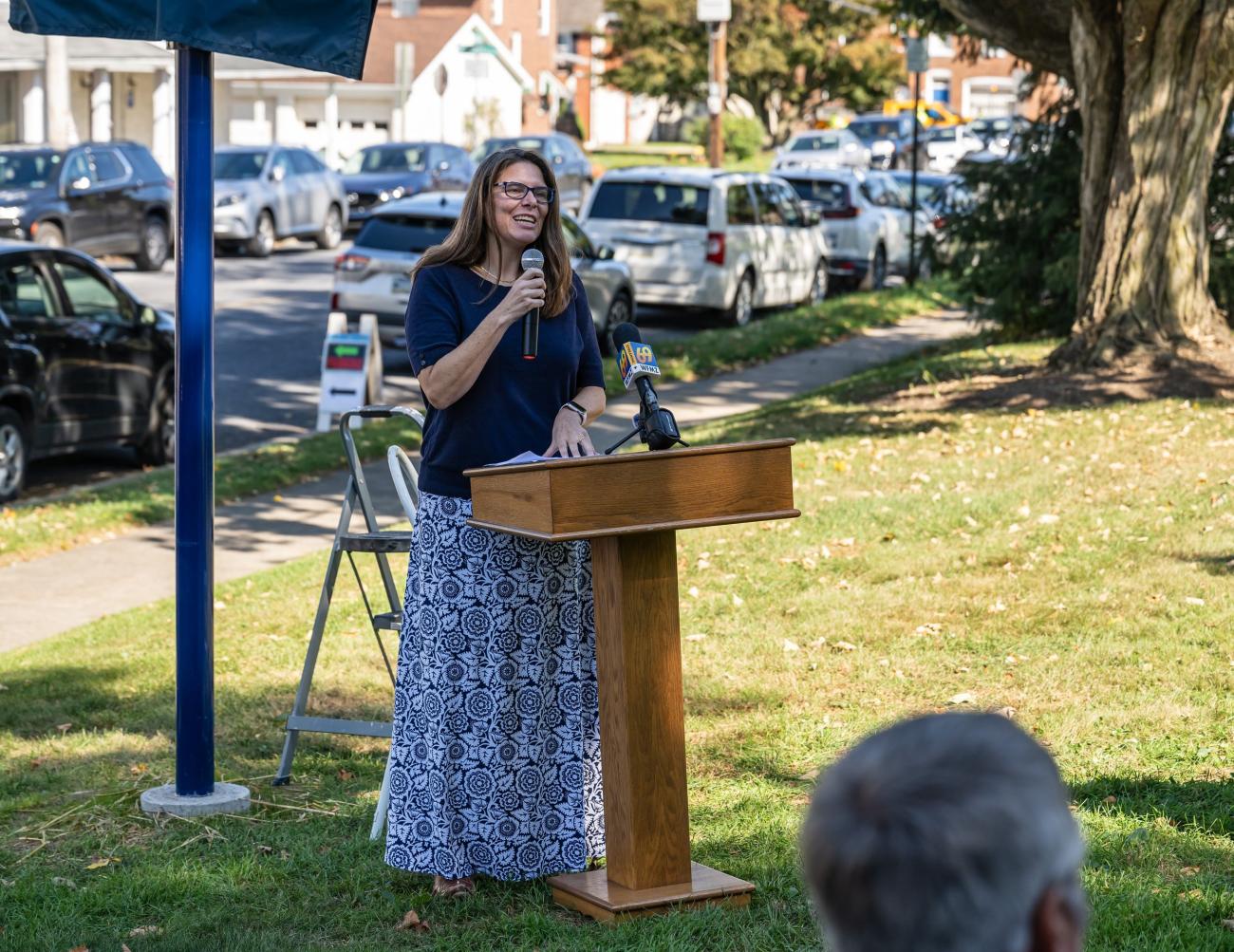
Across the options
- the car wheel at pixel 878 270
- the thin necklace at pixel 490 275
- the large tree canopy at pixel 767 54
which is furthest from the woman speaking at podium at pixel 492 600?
the large tree canopy at pixel 767 54

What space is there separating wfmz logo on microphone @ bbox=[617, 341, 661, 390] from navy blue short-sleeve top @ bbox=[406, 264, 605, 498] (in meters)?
0.39

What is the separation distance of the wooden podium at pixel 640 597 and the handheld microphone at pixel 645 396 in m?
0.10

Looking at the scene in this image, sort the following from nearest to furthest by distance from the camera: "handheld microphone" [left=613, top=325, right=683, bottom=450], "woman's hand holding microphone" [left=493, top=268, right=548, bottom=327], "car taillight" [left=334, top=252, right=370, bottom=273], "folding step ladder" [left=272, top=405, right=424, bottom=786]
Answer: "handheld microphone" [left=613, top=325, right=683, bottom=450]
"woman's hand holding microphone" [left=493, top=268, right=548, bottom=327]
"folding step ladder" [left=272, top=405, right=424, bottom=786]
"car taillight" [left=334, top=252, right=370, bottom=273]

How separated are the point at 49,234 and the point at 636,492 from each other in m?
22.4

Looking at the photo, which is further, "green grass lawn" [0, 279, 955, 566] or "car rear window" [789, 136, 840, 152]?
"car rear window" [789, 136, 840, 152]

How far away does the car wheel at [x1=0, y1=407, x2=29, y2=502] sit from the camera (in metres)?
11.7

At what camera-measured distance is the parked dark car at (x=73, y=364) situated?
11.8 meters

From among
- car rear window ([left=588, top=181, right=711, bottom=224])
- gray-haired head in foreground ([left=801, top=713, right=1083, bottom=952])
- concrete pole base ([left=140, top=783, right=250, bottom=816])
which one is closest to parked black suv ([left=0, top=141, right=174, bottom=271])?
car rear window ([left=588, top=181, right=711, bottom=224])

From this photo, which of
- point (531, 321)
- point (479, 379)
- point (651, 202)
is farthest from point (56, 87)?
point (531, 321)

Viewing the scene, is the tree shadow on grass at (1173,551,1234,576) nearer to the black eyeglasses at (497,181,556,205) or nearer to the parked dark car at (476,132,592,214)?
the black eyeglasses at (497,181,556,205)

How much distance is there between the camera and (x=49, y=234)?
2481 cm

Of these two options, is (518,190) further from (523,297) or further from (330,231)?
(330,231)

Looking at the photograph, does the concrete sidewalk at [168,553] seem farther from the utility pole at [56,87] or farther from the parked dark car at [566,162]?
the parked dark car at [566,162]

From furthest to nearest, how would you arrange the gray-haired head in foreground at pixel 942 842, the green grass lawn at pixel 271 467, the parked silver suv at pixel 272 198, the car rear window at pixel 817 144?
the car rear window at pixel 817 144, the parked silver suv at pixel 272 198, the green grass lawn at pixel 271 467, the gray-haired head in foreground at pixel 942 842
